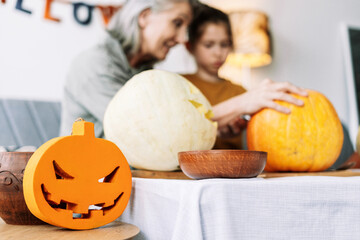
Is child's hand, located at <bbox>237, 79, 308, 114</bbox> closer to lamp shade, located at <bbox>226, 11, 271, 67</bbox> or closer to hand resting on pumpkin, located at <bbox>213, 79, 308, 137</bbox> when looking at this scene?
hand resting on pumpkin, located at <bbox>213, 79, 308, 137</bbox>

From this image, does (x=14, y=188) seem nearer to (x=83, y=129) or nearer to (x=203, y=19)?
(x=83, y=129)

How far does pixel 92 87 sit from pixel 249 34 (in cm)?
131

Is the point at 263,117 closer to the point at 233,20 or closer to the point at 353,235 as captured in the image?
the point at 353,235

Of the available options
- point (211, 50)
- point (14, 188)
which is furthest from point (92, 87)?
point (211, 50)

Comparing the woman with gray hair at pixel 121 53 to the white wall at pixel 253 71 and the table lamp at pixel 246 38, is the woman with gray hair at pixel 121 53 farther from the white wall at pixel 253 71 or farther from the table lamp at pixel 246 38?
the table lamp at pixel 246 38

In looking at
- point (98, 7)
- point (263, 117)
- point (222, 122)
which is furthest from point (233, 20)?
point (263, 117)

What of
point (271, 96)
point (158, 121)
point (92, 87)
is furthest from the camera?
point (92, 87)

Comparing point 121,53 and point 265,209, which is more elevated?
point 121,53

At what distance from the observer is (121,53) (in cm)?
175

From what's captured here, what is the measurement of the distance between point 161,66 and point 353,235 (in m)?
1.82

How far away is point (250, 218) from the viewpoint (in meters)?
0.42

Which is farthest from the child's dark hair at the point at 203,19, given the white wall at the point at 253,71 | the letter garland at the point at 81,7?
the letter garland at the point at 81,7

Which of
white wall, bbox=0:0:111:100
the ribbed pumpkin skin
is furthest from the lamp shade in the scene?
the ribbed pumpkin skin

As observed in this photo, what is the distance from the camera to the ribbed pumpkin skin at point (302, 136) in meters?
0.70
